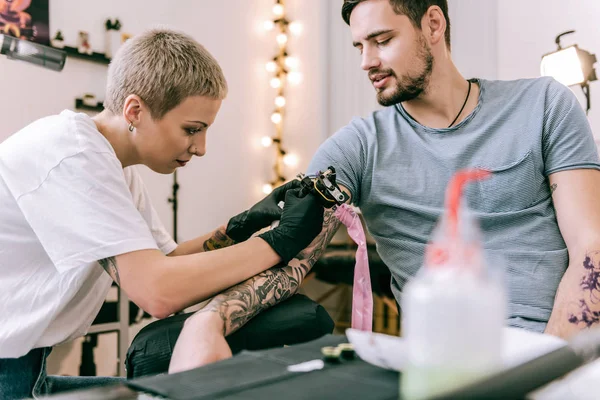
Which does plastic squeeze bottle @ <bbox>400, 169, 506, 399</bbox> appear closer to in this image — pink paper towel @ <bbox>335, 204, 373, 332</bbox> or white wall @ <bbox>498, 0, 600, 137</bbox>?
pink paper towel @ <bbox>335, 204, 373, 332</bbox>

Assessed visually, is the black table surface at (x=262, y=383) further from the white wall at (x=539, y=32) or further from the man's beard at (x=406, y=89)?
the white wall at (x=539, y=32)

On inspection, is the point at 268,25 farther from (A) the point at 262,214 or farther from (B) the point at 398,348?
(B) the point at 398,348

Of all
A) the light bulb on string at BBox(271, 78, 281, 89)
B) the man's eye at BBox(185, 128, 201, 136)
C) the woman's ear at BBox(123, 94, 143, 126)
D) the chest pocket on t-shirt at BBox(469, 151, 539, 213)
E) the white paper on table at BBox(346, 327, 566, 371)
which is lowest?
the white paper on table at BBox(346, 327, 566, 371)

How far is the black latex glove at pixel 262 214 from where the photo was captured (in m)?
1.24

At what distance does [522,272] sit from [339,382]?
2.61 ft

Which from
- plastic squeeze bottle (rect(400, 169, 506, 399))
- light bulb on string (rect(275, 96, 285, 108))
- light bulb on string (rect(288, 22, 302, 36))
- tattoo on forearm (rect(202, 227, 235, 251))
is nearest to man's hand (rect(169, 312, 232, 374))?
plastic squeeze bottle (rect(400, 169, 506, 399))

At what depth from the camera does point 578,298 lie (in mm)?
1037

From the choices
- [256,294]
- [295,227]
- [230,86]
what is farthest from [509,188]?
[230,86]

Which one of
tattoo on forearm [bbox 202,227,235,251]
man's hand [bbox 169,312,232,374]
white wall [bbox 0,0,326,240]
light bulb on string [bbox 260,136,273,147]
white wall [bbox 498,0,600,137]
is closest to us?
man's hand [bbox 169,312,232,374]

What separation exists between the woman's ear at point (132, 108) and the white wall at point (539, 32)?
7.31 ft

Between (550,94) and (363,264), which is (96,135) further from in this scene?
(550,94)

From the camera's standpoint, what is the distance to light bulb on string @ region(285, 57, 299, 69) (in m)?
3.93

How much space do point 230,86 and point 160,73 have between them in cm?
252

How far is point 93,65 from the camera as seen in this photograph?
9.59 ft
